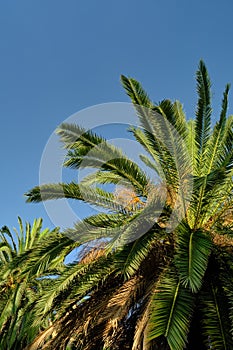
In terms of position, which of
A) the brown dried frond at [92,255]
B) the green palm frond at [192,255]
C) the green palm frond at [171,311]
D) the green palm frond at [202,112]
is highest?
the green palm frond at [202,112]

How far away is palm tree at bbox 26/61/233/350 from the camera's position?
23.5 ft

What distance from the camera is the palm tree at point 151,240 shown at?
7.17 meters

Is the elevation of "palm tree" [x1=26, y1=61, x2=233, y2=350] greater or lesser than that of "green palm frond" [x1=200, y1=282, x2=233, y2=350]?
greater

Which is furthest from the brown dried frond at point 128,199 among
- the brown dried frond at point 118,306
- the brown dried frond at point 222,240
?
the brown dried frond at point 222,240

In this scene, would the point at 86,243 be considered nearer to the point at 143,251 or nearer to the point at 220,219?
the point at 143,251

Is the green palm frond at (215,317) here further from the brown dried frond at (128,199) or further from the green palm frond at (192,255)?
the brown dried frond at (128,199)

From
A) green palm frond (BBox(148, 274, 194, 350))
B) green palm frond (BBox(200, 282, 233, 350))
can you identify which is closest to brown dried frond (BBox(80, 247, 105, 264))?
green palm frond (BBox(148, 274, 194, 350))

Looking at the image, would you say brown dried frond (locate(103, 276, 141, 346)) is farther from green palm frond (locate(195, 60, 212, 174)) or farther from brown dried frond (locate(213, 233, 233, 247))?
green palm frond (locate(195, 60, 212, 174))

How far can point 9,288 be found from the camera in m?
18.7

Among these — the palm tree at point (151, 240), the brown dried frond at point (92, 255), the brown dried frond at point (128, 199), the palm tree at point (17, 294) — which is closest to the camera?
the palm tree at point (151, 240)

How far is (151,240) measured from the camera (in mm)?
7602

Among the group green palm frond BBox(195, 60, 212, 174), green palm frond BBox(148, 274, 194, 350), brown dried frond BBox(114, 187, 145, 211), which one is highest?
green palm frond BBox(195, 60, 212, 174)

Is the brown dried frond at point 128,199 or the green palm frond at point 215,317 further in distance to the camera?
the brown dried frond at point 128,199

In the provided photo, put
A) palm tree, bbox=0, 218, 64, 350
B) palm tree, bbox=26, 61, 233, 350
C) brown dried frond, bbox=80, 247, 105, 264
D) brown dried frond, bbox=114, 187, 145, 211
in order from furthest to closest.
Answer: palm tree, bbox=0, 218, 64, 350 → brown dried frond, bbox=80, 247, 105, 264 → brown dried frond, bbox=114, 187, 145, 211 → palm tree, bbox=26, 61, 233, 350
